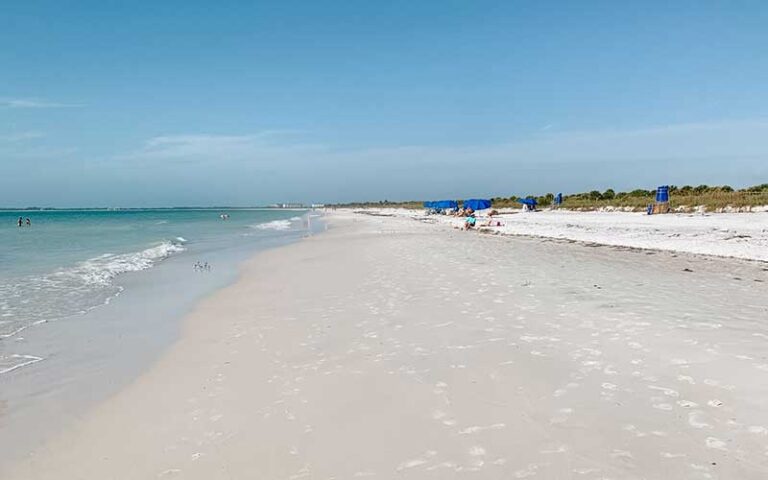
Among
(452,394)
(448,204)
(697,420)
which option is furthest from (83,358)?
(448,204)

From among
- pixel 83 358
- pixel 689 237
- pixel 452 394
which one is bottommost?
pixel 83 358

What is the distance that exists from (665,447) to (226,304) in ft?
30.1

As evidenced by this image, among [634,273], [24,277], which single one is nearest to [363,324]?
[634,273]

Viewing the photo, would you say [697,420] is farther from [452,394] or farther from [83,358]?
[83,358]

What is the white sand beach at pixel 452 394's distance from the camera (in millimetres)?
3699

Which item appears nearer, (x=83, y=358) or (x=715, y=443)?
(x=715, y=443)

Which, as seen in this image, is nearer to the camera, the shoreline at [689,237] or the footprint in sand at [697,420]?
the footprint in sand at [697,420]

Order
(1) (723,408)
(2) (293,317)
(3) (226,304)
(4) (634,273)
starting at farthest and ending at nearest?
(4) (634,273)
(3) (226,304)
(2) (293,317)
(1) (723,408)

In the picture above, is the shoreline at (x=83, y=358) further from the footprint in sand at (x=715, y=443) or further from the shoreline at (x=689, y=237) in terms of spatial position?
the shoreline at (x=689, y=237)

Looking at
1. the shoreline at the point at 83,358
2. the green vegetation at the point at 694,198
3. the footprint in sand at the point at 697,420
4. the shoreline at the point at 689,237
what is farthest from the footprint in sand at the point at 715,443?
the green vegetation at the point at 694,198

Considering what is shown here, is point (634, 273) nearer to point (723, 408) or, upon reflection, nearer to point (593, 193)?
point (723, 408)

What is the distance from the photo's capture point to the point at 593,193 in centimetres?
7256

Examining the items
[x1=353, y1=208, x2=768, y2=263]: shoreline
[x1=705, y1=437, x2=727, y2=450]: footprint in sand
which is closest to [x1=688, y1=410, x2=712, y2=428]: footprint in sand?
[x1=705, y1=437, x2=727, y2=450]: footprint in sand

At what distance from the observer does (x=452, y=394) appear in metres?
4.98
